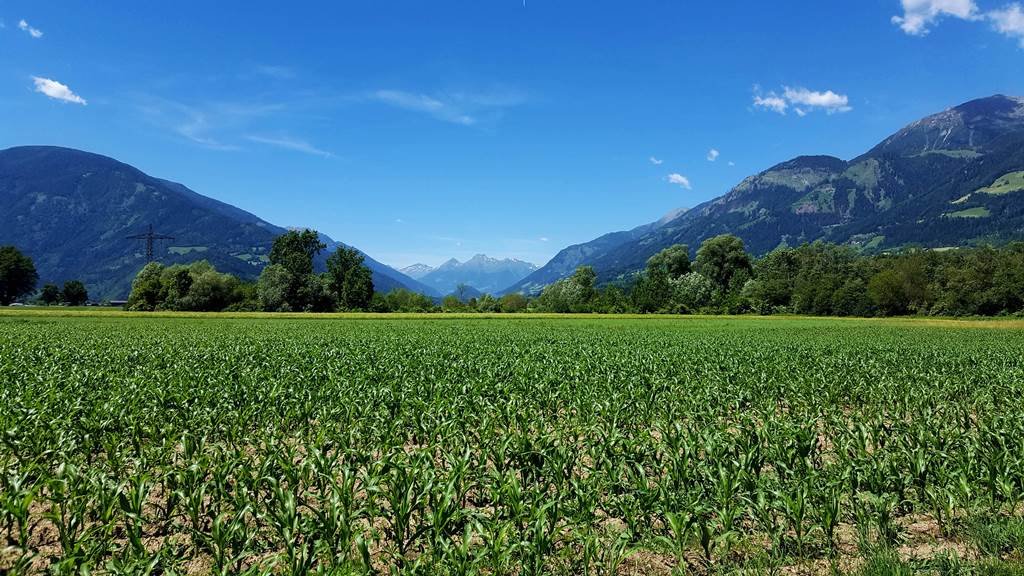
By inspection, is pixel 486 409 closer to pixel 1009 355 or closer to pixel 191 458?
pixel 191 458

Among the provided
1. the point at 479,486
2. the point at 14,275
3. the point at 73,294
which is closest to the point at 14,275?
the point at 14,275

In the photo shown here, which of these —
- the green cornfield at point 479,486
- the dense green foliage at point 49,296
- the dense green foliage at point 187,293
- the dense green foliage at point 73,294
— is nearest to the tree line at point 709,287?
the dense green foliage at point 187,293

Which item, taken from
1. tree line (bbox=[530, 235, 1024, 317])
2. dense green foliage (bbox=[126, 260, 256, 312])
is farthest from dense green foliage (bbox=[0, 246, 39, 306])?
tree line (bbox=[530, 235, 1024, 317])

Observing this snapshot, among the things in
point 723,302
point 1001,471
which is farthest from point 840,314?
point 1001,471

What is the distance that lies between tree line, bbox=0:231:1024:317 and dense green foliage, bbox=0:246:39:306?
236 millimetres

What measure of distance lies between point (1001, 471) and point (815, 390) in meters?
7.82

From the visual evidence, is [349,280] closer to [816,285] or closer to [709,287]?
[709,287]

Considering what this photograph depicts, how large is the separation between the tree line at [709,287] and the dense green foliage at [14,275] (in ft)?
0.77

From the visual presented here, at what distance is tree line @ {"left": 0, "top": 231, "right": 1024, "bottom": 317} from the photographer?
292 ft

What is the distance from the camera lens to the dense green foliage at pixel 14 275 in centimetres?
11138

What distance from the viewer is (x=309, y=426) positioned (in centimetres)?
1027

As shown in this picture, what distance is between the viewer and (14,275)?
113 meters

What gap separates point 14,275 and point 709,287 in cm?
15539

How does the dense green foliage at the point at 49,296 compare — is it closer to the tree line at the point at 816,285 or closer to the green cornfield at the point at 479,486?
the tree line at the point at 816,285
